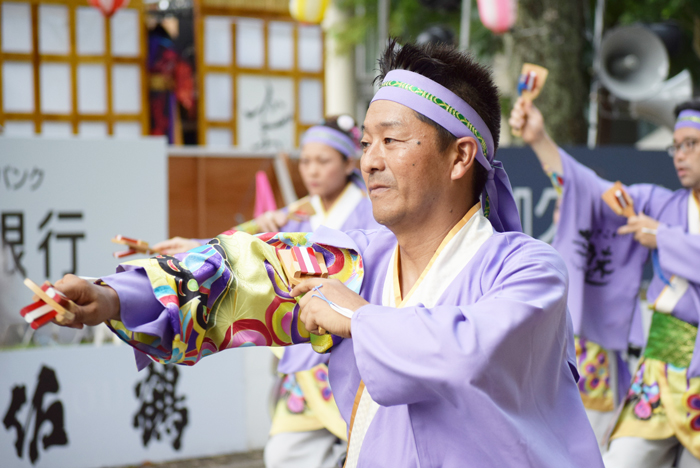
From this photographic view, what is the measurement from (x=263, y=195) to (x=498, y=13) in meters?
2.27

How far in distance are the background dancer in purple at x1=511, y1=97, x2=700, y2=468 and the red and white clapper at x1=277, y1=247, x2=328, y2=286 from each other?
1.65 meters

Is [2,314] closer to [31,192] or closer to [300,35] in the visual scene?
[31,192]

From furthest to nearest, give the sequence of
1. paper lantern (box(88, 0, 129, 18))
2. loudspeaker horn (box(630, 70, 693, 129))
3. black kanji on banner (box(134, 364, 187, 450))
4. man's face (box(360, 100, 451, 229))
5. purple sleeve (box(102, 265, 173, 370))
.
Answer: loudspeaker horn (box(630, 70, 693, 129)) < paper lantern (box(88, 0, 129, 18)) < black kanji on banner (box(134, 364, 187, 450)) < man's face (box(360, 100, 451, 229)) < purple sleeve (box(102, 265, 173, 370))

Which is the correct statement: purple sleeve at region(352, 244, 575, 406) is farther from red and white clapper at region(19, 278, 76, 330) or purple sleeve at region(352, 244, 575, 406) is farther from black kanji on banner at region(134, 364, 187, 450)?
black kanji on banner at region(134, 364, 187, 450)

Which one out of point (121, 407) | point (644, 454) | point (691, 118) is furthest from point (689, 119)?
point (121, 407)

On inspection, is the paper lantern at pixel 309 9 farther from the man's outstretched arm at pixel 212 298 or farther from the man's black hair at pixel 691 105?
the man's outstretched arm at pixel 212 298

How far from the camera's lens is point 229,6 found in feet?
26.2

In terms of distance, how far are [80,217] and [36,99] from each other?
161 inches

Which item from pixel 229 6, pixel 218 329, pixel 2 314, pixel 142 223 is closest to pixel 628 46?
pixel 229 6

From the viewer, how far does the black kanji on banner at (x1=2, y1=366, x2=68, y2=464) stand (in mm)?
3684

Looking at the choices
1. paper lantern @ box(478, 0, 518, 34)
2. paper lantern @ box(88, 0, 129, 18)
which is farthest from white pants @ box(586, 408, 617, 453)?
paper lantern @ box(88, 0, 129, 18)

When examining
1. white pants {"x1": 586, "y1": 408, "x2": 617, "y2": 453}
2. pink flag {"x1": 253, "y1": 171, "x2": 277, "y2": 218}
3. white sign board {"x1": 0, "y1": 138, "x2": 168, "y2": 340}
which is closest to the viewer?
white pants {"x1": 586, "y1": 408, "x2": 617, "y2": 453}

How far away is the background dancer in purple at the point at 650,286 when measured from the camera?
2.91m

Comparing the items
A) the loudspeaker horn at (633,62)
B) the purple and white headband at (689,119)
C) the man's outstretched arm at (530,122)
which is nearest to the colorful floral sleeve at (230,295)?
the man's outstretched arm at (530,122)
